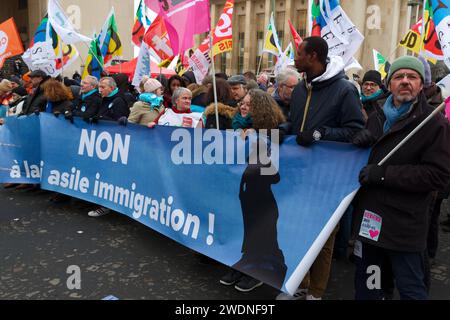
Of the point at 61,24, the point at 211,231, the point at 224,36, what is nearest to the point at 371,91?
the point at 211,231

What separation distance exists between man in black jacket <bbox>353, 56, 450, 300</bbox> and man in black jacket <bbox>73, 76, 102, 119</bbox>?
13.4 feet

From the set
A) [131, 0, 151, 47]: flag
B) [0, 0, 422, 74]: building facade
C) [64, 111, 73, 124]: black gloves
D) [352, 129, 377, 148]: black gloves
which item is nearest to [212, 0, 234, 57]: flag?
[131, 0, 151, 47]: flag

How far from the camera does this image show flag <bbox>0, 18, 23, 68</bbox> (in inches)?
316

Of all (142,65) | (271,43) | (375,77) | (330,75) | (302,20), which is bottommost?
(330,75)

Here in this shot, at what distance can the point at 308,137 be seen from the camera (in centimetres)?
317

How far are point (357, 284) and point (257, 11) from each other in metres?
53.6

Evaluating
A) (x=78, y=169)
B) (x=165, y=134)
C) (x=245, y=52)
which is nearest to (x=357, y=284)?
(x=165, y=134)

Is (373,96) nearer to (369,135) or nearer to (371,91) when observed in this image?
(371,91)

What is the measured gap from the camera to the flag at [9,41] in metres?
8.02

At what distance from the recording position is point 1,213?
557cm

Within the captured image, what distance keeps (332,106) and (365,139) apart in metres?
0.53

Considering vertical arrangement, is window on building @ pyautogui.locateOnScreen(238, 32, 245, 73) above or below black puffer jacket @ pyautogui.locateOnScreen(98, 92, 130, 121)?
above

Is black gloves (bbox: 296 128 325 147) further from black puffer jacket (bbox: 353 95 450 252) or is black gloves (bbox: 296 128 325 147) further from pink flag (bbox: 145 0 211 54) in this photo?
pink flag (bbox: 145 0 211 54)

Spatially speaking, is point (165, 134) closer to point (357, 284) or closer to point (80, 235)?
point (80, 235)
